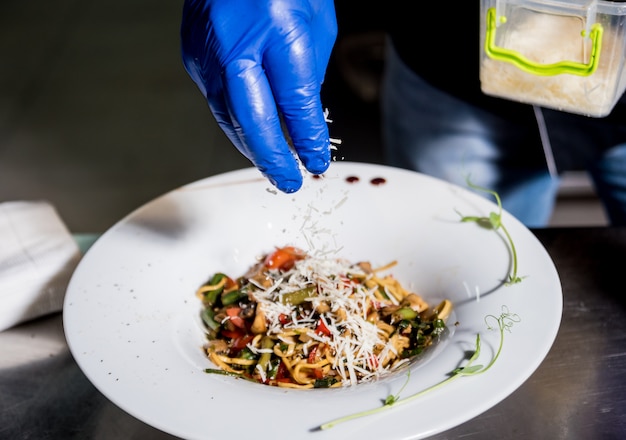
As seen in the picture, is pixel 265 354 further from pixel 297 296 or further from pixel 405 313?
pixel 405 313

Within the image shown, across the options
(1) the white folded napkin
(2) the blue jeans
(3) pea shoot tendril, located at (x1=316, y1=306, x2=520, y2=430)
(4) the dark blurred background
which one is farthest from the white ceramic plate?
(4) the dark blurred background

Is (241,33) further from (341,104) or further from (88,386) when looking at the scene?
(341,104)

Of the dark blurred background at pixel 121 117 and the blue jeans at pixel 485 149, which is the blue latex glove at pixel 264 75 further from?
the dark blurred background at pixel 121 117

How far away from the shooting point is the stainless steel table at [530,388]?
46.4 inches

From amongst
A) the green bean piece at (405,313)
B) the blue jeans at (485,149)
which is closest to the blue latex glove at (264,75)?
the green bean piece at (405,313)

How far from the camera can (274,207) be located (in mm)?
1475

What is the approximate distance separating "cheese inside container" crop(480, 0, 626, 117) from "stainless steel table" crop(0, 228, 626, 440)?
352 millimetres

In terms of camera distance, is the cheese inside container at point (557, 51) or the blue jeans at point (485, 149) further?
the blue jeans at point (485, 149)

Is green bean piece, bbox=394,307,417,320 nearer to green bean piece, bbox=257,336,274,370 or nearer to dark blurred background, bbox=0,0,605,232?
green bean piece, bbox=257,336,274,370

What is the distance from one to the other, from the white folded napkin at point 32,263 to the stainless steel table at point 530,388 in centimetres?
5

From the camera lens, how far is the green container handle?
4.07ft

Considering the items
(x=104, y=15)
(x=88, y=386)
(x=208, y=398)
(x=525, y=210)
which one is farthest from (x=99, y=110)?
(x=208, y=398)

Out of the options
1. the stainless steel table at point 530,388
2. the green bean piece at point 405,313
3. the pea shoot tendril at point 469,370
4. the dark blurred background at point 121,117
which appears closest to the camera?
the pea shoot tendril at point 469,370

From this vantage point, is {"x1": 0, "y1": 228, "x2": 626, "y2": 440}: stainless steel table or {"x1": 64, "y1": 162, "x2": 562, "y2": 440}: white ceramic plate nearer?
{"x1": 64, "y1": 162, "x2": 562, "y2": 440}: white ceramic plate
